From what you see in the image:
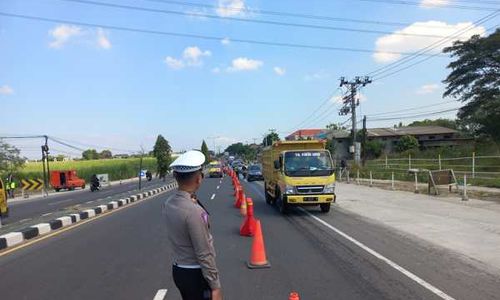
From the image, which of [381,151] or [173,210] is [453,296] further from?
[381,151]

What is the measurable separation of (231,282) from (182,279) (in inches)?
165

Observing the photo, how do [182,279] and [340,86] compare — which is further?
[340,86]

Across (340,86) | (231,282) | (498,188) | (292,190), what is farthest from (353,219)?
(340,86)

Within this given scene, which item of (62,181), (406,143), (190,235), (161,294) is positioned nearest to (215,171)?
(62,181)

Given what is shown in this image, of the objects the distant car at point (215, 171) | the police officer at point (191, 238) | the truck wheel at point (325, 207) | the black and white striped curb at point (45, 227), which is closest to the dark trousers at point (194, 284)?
the police officer at point (191, 238)

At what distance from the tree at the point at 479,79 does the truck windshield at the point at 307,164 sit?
3638 cm

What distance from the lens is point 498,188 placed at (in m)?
24.1

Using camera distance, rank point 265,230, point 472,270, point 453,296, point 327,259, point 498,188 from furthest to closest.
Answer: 1. point 498,188
2. point 265,230
3. point 327,259
4. point 472,270
5. point 453,296

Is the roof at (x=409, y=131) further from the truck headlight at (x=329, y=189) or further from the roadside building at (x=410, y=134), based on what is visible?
the truck headlight at (x=329, y=189)

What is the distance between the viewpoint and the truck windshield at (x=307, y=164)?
17.5 meters

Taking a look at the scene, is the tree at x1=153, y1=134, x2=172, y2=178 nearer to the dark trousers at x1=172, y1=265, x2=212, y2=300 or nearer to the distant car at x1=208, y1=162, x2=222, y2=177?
the distant car at x1=208, y1=162, x2=222, y2=177

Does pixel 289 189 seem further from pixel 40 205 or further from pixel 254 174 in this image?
pixel 254 174

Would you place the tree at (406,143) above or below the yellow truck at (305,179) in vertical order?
above

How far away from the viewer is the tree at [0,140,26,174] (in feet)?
193
